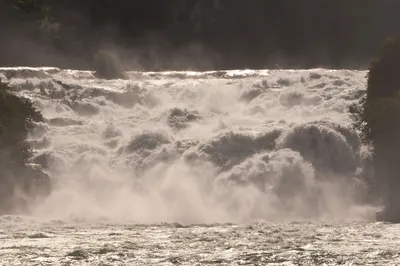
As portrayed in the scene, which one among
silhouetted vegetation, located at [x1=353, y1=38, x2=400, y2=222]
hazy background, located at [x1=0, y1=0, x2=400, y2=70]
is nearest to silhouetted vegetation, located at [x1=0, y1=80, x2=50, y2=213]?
silhouetted vegetation, located at [x1=353, y1=38, x2=400, y2=222]

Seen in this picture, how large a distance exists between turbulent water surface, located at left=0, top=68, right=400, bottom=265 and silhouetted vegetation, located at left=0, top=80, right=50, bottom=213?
70 centimetres

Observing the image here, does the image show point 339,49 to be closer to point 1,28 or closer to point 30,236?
point 1,28

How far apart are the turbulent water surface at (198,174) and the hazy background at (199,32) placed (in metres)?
18.2

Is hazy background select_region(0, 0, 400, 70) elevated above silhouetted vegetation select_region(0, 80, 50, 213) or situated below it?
above

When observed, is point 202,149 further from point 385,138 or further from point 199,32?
point 199,32

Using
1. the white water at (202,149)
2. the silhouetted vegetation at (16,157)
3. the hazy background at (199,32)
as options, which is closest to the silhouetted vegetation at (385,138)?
the white water at (202,149)

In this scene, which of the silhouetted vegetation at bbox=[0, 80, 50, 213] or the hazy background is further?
the hazy background

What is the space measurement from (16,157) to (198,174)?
25.8ft

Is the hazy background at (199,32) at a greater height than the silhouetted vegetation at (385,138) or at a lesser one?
greater

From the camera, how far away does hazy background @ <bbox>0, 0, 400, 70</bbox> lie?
73125 millimetres

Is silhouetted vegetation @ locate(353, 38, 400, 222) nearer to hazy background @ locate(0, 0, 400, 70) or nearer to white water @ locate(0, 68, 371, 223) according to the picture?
white water @ locate(0, 68, 371, 223)

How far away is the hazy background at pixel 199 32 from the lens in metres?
73.1

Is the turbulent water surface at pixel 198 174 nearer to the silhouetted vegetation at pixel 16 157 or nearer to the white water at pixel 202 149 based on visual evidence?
the white water at pixel 202 149

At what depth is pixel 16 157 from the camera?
133 feet
